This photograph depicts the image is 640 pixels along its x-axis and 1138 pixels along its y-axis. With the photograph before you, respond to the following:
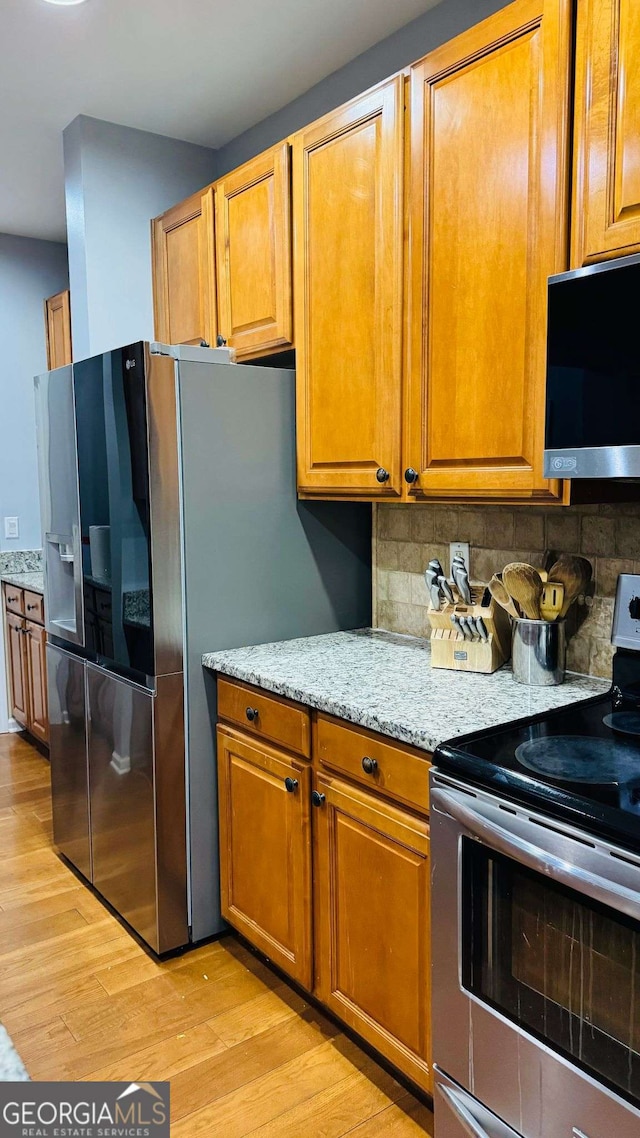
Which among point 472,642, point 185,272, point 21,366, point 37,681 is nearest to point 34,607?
point 37,681

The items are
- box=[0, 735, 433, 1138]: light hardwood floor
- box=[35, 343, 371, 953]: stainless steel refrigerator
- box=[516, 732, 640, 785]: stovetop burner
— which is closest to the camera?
box=[516, 732, 640, 785]: stovetop burner

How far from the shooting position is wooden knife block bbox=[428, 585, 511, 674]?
1977 mm

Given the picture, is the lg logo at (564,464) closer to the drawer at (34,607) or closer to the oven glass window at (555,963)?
the oven glass window at (555,963)

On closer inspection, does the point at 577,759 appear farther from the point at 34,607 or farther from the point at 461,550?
the point at 34,607

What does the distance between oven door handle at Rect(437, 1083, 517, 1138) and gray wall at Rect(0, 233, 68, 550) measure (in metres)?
3.64

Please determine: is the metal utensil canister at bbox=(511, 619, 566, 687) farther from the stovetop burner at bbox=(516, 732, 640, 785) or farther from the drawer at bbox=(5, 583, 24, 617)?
the drawer at bbox=(5, 583, 24, 617)

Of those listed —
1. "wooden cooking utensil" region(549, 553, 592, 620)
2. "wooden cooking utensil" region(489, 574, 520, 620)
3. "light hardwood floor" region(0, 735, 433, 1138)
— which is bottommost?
"light hardwood floor" region(0, 735, 433, 1138)

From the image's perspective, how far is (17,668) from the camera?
4180mm

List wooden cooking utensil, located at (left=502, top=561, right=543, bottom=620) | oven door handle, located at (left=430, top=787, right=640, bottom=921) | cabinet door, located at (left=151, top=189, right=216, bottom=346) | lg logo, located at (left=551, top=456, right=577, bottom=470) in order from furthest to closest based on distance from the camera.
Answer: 1. cabinet door, located at (left=151, top=189, right=216, bottom=346)
2. wooden cooking utensil, located at (left=502, top=561, right=543, bottom=620)
3. lg logo, located at (left=551, top=456, right=577, bottom=470)
4. oven door handle, located at (left=430, top=787, right=640, bottom=921)

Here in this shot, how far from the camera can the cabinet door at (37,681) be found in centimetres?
381

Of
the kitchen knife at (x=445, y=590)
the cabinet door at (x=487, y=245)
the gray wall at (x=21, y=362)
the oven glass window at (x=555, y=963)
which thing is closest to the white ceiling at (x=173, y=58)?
the cabinet door at (x=487, y=245)

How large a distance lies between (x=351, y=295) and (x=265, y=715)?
3.68 feet

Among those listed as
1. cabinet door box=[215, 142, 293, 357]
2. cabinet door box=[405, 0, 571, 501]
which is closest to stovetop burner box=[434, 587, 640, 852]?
cabinet door box=[405, 0, 571, 501]

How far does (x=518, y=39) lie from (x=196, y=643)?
1.62 metres
